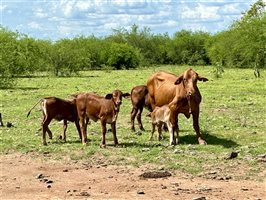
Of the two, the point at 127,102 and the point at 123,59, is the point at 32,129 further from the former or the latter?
the point at 123,59

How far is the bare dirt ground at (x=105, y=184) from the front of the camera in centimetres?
1021

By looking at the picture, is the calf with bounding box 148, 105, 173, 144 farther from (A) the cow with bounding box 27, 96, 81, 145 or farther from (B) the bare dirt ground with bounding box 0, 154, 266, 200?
(B) the bare dirt ground with bounding box 0, 154, 266, 200

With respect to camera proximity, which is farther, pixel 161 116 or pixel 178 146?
pixel 161 116

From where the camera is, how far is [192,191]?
34.4 ft

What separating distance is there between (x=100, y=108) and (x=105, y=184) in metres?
4.34

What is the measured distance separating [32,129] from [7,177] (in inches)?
283

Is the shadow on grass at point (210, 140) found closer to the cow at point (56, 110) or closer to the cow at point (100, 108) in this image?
the cow at point (100, 108)

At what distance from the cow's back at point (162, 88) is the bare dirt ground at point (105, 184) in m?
4.71

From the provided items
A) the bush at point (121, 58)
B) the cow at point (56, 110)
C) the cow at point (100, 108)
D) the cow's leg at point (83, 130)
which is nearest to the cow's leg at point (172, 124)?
the cow at point (100, 108)

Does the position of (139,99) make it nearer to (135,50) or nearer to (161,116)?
(161,116)

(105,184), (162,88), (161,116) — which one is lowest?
(105,184)

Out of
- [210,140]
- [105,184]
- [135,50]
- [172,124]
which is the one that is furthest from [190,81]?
[135,50]

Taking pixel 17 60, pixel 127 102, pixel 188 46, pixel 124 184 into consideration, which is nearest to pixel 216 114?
pixel 127 102

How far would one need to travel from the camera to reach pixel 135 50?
9581 centimetres
